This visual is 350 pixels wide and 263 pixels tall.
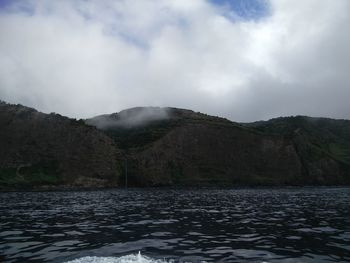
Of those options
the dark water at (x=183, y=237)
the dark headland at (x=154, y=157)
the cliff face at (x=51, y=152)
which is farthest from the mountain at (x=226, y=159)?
the dark water at (x=183, y=237)

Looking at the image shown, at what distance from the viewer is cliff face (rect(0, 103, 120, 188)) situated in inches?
4956

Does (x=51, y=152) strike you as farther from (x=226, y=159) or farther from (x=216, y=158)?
(x=226, y=159)

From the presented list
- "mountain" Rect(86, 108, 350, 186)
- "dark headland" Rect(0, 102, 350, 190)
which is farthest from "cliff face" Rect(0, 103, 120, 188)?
"mountain" Rect(86, 108, 350, 186)

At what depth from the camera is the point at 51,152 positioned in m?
136

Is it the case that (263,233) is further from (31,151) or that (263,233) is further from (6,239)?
(31,151)

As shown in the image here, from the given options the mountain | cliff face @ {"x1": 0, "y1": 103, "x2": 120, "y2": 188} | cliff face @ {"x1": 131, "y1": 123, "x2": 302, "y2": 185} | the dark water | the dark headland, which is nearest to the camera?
the dark water

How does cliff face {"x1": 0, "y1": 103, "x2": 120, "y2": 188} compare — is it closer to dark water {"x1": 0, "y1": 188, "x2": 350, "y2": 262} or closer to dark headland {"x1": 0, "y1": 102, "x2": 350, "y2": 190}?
dark headland {"x1": 0, "y1": 102, "x2": 350, "y2": 190}

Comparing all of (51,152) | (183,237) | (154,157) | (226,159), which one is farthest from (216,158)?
(183,237)

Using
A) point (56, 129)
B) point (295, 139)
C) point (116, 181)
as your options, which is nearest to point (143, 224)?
point (116, 181)

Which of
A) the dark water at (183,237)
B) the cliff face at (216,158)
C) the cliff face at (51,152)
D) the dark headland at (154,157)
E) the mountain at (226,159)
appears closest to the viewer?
the dark water at (183,237)

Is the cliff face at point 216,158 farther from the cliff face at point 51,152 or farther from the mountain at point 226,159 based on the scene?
the cliff face at point 51,152

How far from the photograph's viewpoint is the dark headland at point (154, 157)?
13012 cm

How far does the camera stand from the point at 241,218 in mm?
34500

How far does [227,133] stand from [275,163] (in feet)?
68.3
